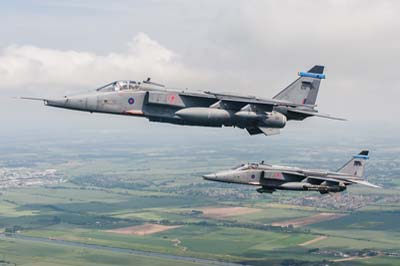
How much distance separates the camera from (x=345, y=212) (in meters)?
154

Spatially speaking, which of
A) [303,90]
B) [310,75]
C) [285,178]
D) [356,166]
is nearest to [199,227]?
[356,166]

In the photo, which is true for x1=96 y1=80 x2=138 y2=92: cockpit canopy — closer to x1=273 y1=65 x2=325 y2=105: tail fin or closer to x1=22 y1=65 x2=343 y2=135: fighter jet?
x1=22 y1=65 x2=343 y2=135: fighter jet

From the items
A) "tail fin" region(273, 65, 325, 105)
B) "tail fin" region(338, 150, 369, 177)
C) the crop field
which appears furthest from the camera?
the crop field

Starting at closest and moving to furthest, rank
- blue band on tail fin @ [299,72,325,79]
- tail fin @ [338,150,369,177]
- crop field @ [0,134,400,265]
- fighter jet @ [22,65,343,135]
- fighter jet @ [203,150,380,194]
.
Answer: fighter jet @ [22,65,343,135], blue band on tail fin @ [299,72,325,79], fighter jet @ [203,150,380,194], tail fin @ [338,150,369,177], crop field @ [0,134,400,265]

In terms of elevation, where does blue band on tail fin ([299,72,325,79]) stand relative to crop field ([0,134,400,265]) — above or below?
above

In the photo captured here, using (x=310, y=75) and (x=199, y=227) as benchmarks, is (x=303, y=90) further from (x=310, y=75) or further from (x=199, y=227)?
(x=199, y=227)

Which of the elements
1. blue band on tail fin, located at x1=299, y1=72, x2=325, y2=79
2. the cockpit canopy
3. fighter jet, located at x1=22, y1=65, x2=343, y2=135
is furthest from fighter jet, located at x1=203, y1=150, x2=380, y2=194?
the cockpit canopy

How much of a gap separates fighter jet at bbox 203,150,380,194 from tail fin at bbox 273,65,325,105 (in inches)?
237

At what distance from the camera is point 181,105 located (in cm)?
4634

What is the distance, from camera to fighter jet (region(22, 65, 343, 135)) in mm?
45500

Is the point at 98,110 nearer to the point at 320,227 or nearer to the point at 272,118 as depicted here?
the point at 272,118

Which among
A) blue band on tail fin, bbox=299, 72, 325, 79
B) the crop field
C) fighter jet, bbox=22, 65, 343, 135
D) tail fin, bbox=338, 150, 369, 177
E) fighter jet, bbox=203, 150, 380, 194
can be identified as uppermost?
blue band on tail fin, bbox=299, 72, 325, 79

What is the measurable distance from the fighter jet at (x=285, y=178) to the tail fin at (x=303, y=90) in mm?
6012

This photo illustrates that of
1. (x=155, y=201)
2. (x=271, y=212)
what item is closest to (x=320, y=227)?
(x=271, y=212)
